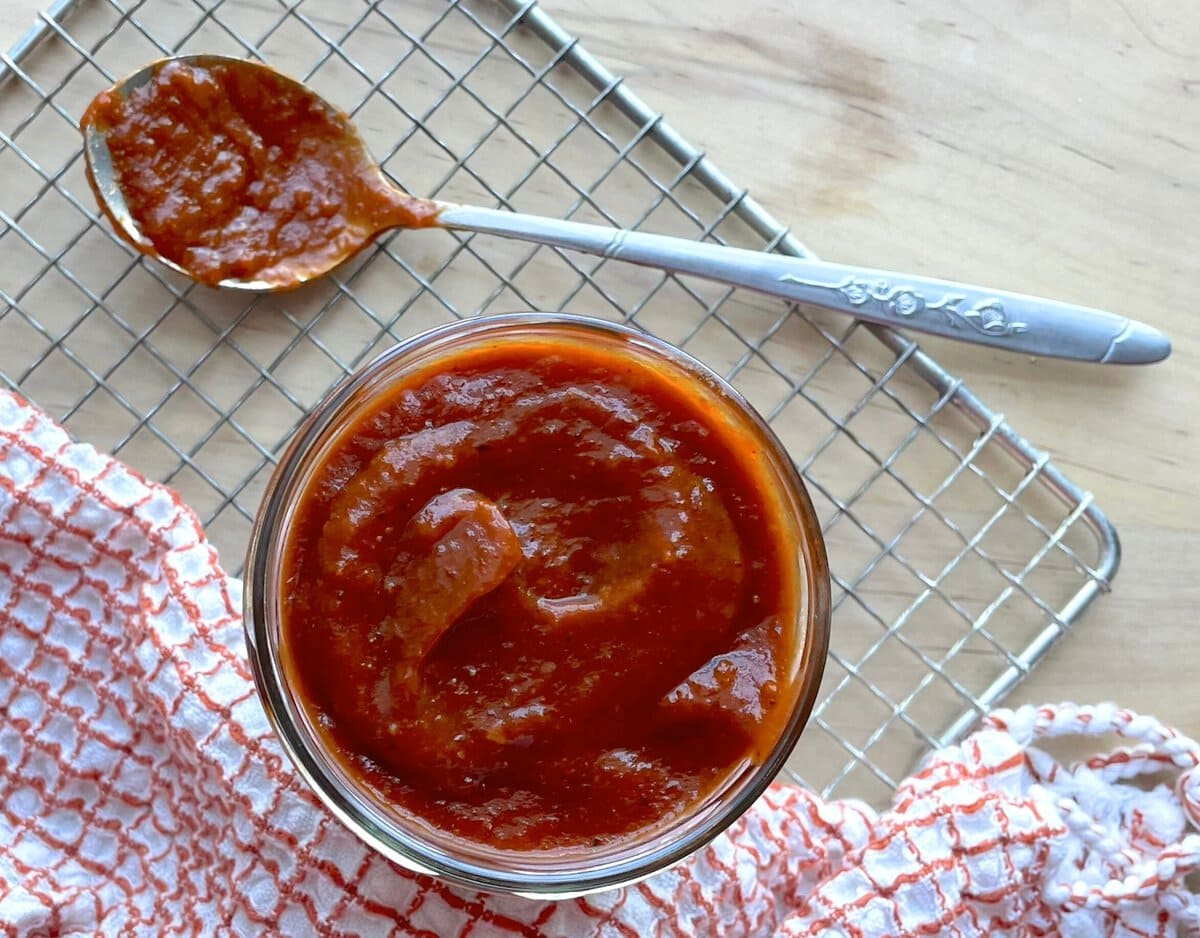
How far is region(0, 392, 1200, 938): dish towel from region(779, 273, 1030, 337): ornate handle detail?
0.40 metres

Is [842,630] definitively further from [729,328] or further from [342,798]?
[342,798]

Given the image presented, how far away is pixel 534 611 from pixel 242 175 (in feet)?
1.88

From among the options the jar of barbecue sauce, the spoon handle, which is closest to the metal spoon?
the spoon handle

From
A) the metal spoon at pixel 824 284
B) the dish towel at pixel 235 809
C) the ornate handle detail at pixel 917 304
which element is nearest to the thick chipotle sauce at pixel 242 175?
the metal spoon at pixel 824 284

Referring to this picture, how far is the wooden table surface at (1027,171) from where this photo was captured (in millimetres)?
1310

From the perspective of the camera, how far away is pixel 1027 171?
4.38ft

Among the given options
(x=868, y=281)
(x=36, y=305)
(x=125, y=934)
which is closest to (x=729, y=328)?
(x=868, y=281)

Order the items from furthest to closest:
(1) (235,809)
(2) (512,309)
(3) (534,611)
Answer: (2) (512,309) → (1) (235,809) → (3) (534,611)

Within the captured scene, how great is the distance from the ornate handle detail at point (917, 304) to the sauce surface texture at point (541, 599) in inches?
11.0

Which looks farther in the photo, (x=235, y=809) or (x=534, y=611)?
(x=235, y=809)

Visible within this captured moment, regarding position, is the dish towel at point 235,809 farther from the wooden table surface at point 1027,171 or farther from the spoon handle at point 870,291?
the spoon handle at point 870,291

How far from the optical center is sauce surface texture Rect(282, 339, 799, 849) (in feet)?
3.19

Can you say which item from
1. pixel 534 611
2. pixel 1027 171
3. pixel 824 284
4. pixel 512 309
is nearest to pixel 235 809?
pixel 534 611

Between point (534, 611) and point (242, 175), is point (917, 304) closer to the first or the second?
point (534, 611)
